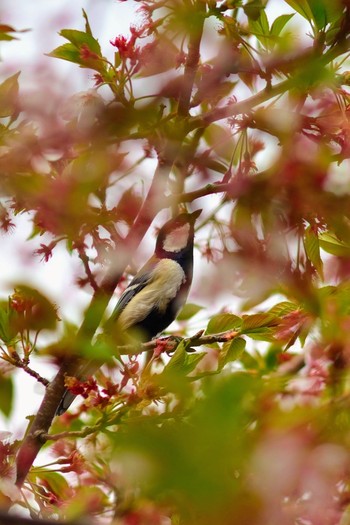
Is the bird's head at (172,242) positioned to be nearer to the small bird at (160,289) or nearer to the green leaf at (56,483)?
the small bird at (160,289)

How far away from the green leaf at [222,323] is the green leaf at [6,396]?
1.47 feet

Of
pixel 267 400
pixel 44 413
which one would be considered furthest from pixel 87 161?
pixel 44 413

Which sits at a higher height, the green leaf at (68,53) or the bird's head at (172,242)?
the bird's head at (172,242)

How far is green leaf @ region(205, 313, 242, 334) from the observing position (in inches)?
44.6

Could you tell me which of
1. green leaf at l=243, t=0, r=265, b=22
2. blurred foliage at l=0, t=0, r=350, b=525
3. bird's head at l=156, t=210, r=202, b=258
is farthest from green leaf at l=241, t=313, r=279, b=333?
bird's head at l=156, t=210, r=202, b=258

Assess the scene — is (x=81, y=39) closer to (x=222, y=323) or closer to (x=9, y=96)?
(x=9, y=96)

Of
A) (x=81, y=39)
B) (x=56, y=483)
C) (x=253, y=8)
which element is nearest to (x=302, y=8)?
(x=253, y=8)

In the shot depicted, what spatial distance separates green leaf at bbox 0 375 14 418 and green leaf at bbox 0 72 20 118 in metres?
0.30

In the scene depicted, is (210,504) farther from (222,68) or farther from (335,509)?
(222,68)

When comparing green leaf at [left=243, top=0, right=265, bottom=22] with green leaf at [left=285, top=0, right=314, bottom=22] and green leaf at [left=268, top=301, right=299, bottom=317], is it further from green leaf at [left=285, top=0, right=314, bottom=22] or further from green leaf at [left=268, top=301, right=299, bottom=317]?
green leaf at [left=268, top=301, right=299, bottom=317]

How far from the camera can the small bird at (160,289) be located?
2102 millimetres

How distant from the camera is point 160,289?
2227mm

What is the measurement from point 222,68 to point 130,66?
586 millimetres

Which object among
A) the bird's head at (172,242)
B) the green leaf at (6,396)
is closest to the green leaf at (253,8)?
the green leaf at (6,396)
